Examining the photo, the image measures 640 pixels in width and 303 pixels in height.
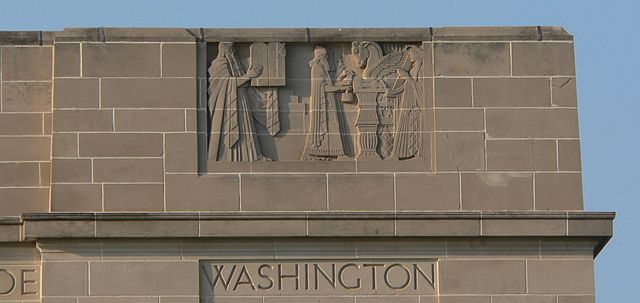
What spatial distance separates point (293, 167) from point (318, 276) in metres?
1.60

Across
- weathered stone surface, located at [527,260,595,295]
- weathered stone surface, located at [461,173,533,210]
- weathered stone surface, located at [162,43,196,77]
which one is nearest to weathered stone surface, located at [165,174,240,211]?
weathered stone surface, located at [162,43,196,77]

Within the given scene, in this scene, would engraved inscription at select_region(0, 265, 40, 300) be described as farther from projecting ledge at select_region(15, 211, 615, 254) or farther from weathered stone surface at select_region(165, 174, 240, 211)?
weathered stone surface at select_region(165, 174, 240, 211)

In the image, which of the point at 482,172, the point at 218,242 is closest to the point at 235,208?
the point at 218,242

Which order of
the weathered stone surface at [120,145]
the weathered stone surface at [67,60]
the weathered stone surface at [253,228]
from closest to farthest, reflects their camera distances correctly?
the weathered stone surface at [253,228]
the weathered stone surface at [120,145]
the weathered stone surface at [67,60]

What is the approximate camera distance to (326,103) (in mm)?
45938

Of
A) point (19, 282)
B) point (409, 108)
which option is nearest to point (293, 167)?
point (409, 108)

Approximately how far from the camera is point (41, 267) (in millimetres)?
45188

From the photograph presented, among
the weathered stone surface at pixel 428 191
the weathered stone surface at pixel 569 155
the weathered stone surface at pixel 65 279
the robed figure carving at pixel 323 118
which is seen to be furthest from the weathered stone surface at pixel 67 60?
the weathered stone surface at pixel 569 155

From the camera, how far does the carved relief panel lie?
45719mm

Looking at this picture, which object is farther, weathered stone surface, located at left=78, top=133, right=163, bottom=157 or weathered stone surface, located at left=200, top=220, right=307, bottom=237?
weathered stone surface, located at left=78, top=133, right=163, bottom=157

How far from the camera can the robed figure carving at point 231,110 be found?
150 ft

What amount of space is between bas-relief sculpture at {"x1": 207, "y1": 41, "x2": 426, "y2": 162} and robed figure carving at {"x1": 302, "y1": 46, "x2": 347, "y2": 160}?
0.05 feet

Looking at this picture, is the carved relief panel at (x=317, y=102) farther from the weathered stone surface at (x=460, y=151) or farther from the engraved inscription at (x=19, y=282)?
the engraved inscription at (x=19, y=282)

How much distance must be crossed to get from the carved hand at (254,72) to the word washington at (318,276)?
9.00 ft
